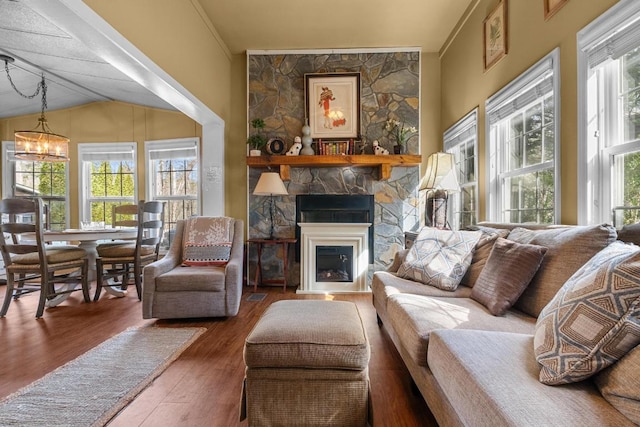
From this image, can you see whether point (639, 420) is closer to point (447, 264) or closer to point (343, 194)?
point (447, 264)

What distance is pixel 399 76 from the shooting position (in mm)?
4160

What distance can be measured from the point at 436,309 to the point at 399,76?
3.42 metres

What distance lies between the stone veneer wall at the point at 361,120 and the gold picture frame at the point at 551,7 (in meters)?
2.05

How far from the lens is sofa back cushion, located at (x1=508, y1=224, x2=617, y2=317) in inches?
53.8

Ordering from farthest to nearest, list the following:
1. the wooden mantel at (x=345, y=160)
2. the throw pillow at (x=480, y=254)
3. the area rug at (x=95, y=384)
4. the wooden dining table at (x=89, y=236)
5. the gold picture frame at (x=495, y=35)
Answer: the wooden mantel at (x=345, y=160) → the wooden dining table at (x=89, y=236) → the gold picture frame at (x=495, y=35) → the throw pillow at (x=480, y=254) → the area rug at (x=95, y=384)

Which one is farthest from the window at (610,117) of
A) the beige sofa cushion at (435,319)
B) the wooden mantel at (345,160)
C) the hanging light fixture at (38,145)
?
the hanging light fixture at (38,145)

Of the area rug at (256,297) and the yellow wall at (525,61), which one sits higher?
the yellow wall at (525,61)

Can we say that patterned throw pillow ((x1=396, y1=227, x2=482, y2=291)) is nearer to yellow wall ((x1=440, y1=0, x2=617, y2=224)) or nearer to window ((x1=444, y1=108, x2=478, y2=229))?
yellow wall ((x1=440, y1=0, x2=617, y2=224))

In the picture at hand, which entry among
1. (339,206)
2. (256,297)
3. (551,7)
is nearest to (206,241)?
(256,297)

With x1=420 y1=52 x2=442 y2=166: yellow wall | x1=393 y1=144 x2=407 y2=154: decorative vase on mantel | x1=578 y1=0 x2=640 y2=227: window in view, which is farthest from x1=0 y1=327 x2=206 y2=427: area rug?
x1=420 y1=52 x2=442 y2=166: yellow wall

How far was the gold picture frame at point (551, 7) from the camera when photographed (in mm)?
1996

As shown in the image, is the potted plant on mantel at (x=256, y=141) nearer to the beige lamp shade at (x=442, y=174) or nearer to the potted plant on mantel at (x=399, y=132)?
the potted plant on mantel at (x=399, y=132)

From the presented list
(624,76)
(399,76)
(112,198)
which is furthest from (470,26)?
(112,198)

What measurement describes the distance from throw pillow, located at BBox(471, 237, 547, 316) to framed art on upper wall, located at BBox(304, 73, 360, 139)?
277cm
